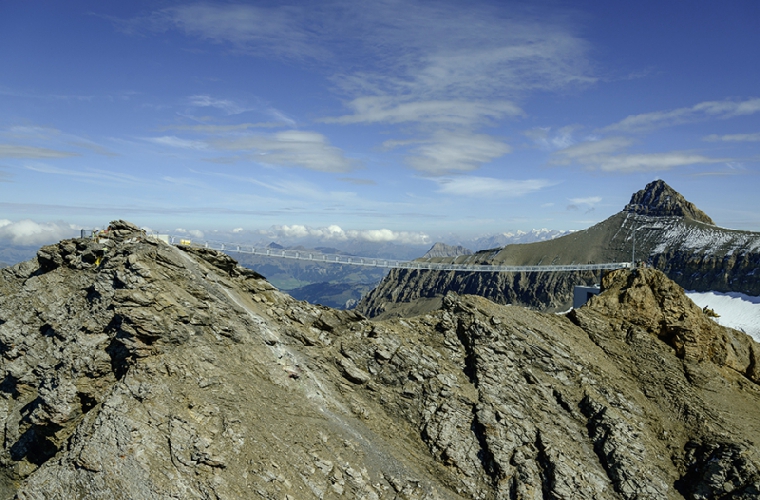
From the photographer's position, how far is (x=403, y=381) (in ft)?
101

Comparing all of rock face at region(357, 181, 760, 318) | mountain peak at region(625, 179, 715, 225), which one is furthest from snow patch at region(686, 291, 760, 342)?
mountain peak at region(625, 179, 715, 225)

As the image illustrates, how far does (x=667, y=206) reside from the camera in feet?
627

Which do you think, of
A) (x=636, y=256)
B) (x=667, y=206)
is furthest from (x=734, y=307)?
(x=667, y=206)

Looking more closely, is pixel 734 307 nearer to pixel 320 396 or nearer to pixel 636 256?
pixel 636 256

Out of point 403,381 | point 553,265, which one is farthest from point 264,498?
point 553,265

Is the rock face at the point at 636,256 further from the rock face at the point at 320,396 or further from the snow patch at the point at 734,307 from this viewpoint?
the rock face at the point at 320,396

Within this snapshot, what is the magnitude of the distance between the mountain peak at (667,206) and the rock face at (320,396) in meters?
176

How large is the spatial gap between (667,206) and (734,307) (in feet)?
206

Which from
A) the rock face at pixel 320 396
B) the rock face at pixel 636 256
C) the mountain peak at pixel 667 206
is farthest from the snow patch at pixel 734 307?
the rock face at pixel 320 396

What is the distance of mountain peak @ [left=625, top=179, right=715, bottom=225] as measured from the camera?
184250 mm

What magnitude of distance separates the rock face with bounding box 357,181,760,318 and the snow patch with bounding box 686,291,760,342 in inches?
120

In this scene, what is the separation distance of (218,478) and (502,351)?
20322 millimetres

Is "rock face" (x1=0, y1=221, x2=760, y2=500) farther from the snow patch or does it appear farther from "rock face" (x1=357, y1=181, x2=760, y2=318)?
"rock face" (x1=357, y1=181, x2=760, y2=318)

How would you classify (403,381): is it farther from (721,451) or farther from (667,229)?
(667,229)
